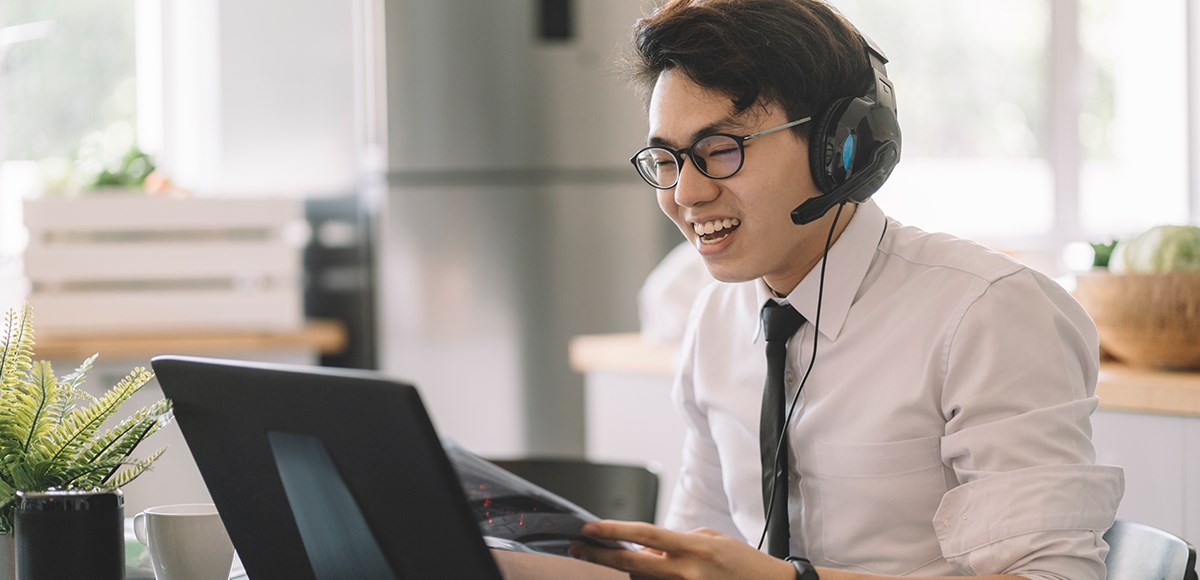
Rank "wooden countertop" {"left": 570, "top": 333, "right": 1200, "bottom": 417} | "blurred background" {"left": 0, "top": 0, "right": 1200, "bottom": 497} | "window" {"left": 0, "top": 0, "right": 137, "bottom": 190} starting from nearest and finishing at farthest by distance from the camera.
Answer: "wooden countertop" {"left": 570, "top": 333, "right": 1200, "bottom": 417} → "blurred background" {"left": 0, "top": 0, "right": 1200, "bottom": 497} → "window" {"left": 0, "top": 0, "right": 137, "bottom": 190}

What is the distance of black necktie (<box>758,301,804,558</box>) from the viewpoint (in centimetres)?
127

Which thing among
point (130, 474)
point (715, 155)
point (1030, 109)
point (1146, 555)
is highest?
point (1030, 109)

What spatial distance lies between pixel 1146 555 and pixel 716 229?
18.4 inches

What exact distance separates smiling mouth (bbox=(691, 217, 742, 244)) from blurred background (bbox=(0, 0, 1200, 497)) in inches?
71.6

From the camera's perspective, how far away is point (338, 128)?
128 inches

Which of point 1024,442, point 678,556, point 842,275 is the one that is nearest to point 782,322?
point 842,275

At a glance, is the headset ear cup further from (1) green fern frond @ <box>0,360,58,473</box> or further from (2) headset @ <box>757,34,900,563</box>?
(1) green fern frond @ <box>0,360,58,473</box>

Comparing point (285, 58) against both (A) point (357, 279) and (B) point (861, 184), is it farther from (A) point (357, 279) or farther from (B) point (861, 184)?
(B) point (861, 184)

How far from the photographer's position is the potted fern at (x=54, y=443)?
3.29ft

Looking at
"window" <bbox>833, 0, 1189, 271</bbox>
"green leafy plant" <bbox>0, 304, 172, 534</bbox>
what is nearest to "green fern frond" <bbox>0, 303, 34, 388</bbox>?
"green leafy plant" <bbox>0, 304, 172, 534</bbox>

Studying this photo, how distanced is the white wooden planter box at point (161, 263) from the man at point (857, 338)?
1811mm

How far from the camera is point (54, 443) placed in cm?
101

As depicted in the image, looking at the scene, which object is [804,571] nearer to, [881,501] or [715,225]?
[881,501]

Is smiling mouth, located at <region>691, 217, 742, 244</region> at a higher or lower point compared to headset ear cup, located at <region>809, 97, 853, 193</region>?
lower
